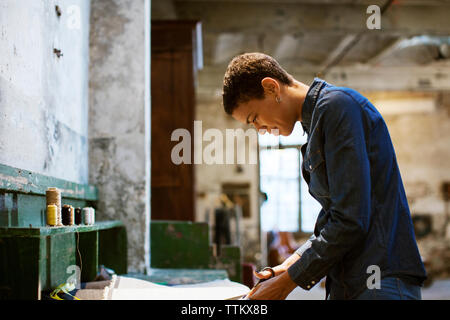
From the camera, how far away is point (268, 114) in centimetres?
138

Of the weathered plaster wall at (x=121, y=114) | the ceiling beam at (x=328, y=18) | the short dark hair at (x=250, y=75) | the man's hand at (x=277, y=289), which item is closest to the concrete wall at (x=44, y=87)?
the weathered plaster wall at (x=121, y=114)

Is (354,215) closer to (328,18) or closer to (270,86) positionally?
(270,86)

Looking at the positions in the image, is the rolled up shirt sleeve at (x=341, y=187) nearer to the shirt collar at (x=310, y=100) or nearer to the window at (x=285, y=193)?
the shirt collar at (x=310, y=100)

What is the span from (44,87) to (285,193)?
29.8 feet

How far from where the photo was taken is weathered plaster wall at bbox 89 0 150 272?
9.91 ft

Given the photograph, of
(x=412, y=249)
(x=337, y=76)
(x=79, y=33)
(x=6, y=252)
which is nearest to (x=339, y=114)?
(x=412, y=249)

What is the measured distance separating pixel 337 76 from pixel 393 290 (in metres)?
8.61

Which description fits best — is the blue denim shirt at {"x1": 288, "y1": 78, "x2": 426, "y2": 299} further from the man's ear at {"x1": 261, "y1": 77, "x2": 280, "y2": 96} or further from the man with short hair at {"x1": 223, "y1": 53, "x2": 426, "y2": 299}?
the man's ear at {"x1": 261, "y1": 77, "x2": 280, "y2": 96}

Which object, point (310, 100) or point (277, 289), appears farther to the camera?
point (310, 100)

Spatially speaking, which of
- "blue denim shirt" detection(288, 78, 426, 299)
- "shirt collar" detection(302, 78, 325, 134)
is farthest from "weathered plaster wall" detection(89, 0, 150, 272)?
"blue denim shirt" detection(288, 78, 426, 299)

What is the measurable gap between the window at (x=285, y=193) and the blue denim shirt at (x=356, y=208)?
9.61 meters

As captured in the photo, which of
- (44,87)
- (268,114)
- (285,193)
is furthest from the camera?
(285,193)

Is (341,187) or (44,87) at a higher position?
(44,87)

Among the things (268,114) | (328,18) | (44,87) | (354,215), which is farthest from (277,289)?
(328,18)
